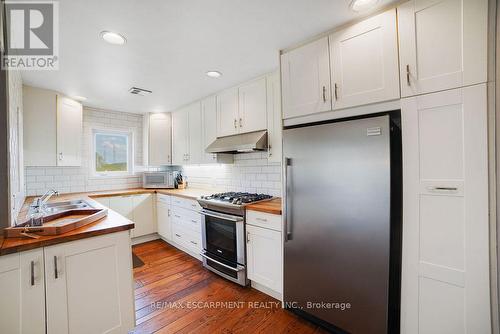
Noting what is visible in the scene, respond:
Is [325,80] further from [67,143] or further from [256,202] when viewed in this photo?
[67,143]

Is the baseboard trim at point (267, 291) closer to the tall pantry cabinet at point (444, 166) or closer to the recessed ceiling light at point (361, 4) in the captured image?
the tall pantry cabinet at point (444, 166)

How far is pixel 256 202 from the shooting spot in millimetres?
2281

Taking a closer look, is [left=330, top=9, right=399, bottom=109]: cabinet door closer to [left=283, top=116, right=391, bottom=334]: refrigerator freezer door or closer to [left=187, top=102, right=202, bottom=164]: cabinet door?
[left=283, top=116, right=391, bottom=334]: refrigerator freezer door

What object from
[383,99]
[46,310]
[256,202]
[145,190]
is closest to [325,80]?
[383,99]

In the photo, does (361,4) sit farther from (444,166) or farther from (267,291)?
(267,291)

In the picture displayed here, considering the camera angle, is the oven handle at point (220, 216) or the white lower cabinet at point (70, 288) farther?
the oven handle at point (220, 216)

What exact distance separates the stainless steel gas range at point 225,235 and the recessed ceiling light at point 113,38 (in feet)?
5.66

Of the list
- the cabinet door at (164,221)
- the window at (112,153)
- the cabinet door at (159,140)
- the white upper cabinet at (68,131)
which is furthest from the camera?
the cabinet door at (159,140)

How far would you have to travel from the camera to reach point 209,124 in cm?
305

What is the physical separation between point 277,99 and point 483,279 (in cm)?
195

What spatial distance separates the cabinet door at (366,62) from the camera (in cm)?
135

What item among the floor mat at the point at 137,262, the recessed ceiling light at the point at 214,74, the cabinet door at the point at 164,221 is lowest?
the floor mat at the point at 137,262

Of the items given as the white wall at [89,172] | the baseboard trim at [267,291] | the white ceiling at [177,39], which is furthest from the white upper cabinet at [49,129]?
the baseboard trim at [267,291]

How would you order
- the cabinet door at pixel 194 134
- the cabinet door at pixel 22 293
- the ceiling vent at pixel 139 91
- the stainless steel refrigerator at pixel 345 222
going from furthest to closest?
the cabinet door at pixel 194 134 → the ceiling vent at pixel 139 91 → the stainless steel refrigerator at pixel 345 222 → the cabinet door at pixel 22 293
